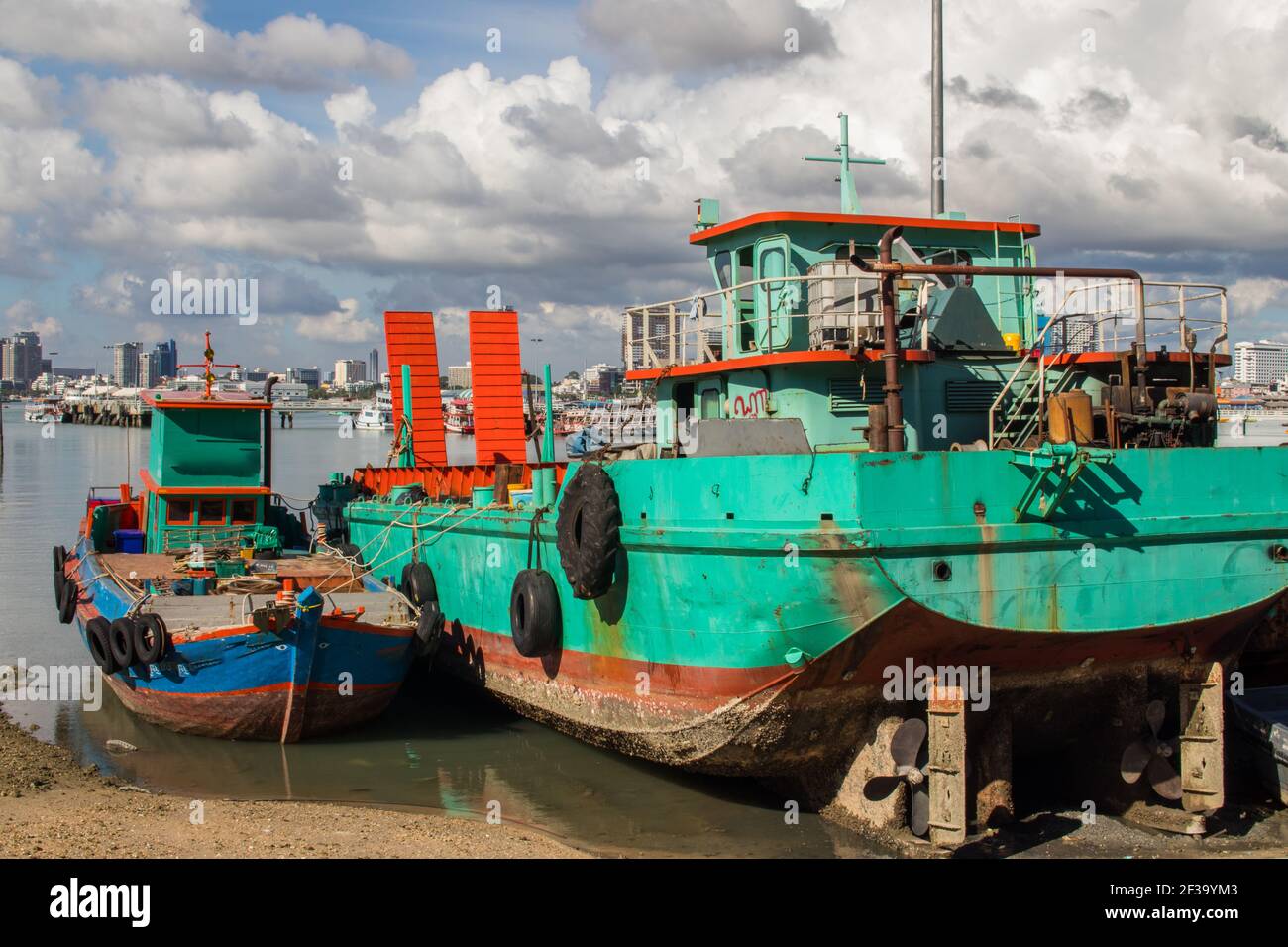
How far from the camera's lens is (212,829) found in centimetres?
1094

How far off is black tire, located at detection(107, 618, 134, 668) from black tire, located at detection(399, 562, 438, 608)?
4216 mm

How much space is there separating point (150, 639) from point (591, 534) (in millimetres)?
5597

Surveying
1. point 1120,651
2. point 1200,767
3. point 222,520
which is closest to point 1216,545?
point 1120,651

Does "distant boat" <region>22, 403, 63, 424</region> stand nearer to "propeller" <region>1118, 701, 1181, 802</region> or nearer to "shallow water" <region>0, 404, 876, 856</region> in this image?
"shallow water" <region>0, 404, 876, 856</region>

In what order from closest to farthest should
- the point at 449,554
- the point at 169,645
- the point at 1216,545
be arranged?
the point at 1216,545 < the point at 169,645 < the point at 449,554

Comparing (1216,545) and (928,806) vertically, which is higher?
(1216,545)

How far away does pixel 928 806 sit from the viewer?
10438 millimetres

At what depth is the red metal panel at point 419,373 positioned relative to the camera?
78.8 ft

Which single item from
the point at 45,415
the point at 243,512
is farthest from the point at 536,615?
the point at 45,415

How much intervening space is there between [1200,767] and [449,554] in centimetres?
994

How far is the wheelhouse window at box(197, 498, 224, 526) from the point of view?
746 inches

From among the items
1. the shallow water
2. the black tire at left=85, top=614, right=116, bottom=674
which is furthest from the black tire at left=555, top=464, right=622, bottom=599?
the black tire at left=85, top=614, right=116, bottom=674

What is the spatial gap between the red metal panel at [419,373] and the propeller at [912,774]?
48.8 feet
